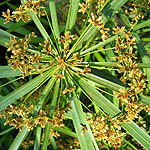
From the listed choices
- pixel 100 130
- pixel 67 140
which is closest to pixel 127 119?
pixel 100 130

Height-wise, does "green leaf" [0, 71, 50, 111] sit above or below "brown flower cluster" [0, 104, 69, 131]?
above

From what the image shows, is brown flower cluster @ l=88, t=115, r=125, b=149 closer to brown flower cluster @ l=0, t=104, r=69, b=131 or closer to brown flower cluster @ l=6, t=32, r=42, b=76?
brown flower cluster @ l=0, t=104, r=69, b=131

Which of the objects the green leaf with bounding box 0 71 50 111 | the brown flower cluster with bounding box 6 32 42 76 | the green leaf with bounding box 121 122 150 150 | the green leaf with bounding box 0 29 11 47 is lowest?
the green leaf with bounding box 121 122 150 150

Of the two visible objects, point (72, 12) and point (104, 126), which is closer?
point (104, 126)

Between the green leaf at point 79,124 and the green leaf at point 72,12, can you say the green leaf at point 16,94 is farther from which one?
the green leaf at point 72,12

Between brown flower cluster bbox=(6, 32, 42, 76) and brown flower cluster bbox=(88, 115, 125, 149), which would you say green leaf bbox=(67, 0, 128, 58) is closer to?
brown flower cluster bbox=(6, 32, 42, 76)

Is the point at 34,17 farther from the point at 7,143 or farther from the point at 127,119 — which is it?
the point at 7,143

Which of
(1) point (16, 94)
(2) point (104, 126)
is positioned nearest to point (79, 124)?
(2) point (104, 126)

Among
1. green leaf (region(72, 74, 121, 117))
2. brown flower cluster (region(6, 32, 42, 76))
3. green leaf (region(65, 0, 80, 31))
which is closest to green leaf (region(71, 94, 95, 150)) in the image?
green leaf (region(72, 74, 121, 117))

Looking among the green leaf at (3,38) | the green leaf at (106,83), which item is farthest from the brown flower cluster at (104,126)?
the green leaf at (3,38)

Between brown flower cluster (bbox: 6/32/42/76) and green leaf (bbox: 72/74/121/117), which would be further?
green leaf (bbox: 72/74/121/117)

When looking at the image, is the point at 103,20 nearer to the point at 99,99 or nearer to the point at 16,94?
the point at 99,99

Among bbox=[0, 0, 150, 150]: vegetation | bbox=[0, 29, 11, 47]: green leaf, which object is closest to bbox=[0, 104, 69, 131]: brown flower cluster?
bbox=[0, 0, 150, 150]: vegetation
